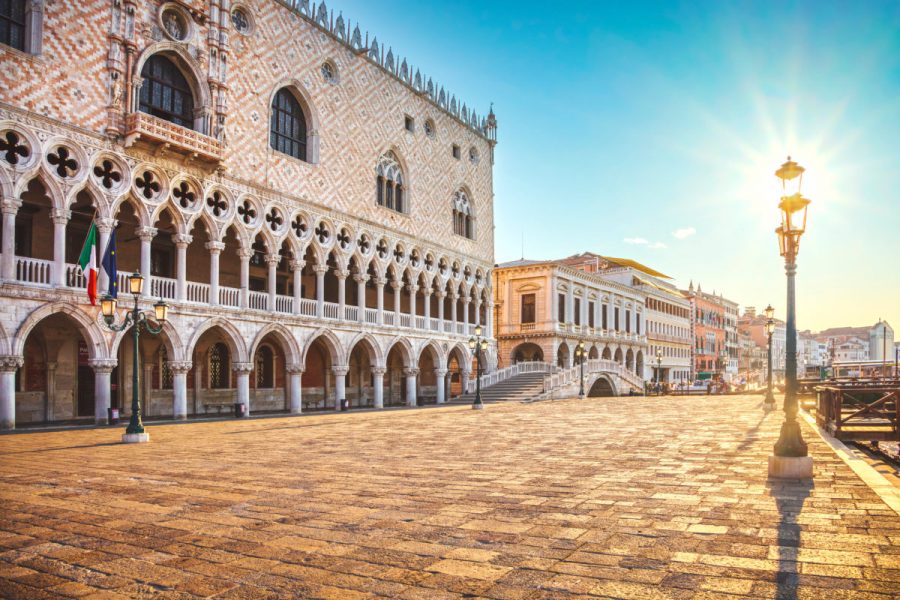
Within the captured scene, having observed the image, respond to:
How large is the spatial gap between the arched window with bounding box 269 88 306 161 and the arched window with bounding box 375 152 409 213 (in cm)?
465

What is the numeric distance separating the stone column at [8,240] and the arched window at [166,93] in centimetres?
613

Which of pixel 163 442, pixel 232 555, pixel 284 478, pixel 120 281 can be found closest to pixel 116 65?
pixel 120 281

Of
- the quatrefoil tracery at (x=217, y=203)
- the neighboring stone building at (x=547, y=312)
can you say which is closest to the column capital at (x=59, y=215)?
the quatrefoil tracery at (x=217, y=203)

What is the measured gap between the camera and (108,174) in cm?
2084

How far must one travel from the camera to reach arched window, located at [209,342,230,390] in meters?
27.1

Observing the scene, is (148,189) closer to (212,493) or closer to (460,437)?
(460,437)

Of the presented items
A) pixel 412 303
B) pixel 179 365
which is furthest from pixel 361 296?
pixel 179 365

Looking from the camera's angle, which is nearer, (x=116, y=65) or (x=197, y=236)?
(x=116, y=65)

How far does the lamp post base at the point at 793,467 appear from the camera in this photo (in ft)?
26.8

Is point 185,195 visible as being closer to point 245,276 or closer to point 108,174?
point 108,174

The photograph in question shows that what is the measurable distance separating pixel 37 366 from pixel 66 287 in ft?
14.4

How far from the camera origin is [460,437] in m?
14.4

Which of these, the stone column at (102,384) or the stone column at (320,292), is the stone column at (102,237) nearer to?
the stone column at (102,384)

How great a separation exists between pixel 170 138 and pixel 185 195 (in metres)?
2.28
